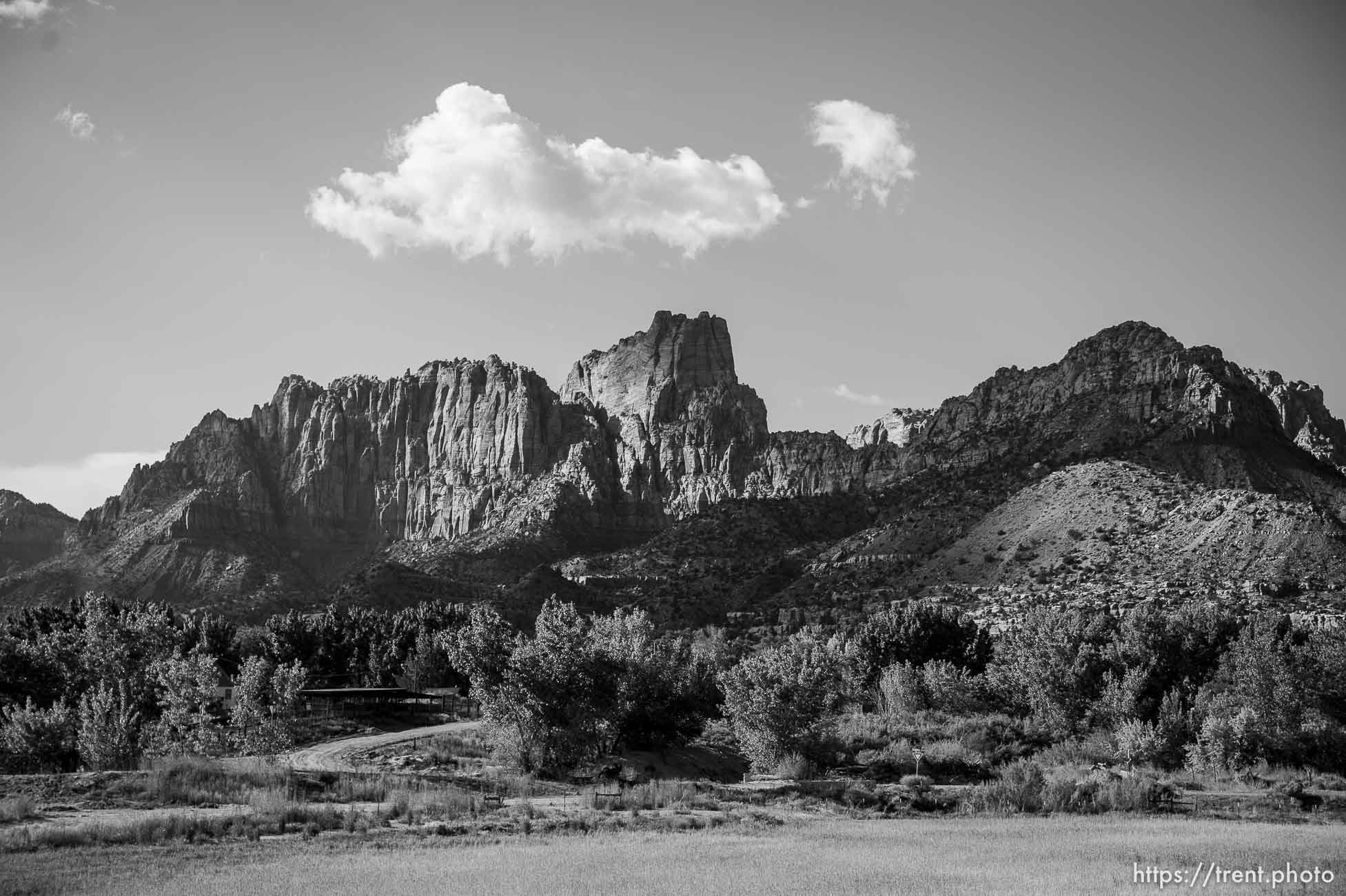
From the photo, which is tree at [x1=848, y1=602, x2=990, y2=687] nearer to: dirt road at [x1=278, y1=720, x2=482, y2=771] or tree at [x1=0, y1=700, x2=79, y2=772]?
dirt road at [x1=278, y1=720, x2=482, y2=771]

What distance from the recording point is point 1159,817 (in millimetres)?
40031

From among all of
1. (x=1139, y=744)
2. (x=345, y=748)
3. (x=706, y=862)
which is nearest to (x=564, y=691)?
(x=345, y=748)

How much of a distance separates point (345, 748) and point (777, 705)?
2142cm

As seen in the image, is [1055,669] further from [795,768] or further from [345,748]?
[345,748]

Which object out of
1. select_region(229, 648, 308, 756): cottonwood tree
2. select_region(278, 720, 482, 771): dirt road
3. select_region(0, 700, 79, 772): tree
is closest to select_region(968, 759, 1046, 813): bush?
select_region(278, 720, 482, 771): dirt road

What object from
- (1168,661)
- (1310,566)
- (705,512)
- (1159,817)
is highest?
(705,512)

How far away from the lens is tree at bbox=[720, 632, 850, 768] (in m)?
53.1

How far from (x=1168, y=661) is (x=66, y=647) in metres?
65.4

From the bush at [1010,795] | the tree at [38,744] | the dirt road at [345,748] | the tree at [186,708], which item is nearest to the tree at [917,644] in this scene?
the dirt road at [345,748]

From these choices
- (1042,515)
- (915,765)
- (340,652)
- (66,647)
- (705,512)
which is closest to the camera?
(915,765)

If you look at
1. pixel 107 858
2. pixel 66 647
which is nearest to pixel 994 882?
pixel 107 858

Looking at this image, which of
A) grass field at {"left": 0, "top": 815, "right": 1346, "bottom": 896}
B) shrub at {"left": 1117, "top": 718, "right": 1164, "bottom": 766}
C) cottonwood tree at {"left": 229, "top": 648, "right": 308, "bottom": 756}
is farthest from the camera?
shrub at {"left": 1117, "top": 718, "right": 1164, "bottom": 766}

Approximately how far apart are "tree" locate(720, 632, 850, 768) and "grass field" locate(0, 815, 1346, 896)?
52.7 feet

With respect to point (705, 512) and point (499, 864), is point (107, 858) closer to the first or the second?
point (499, 864)
